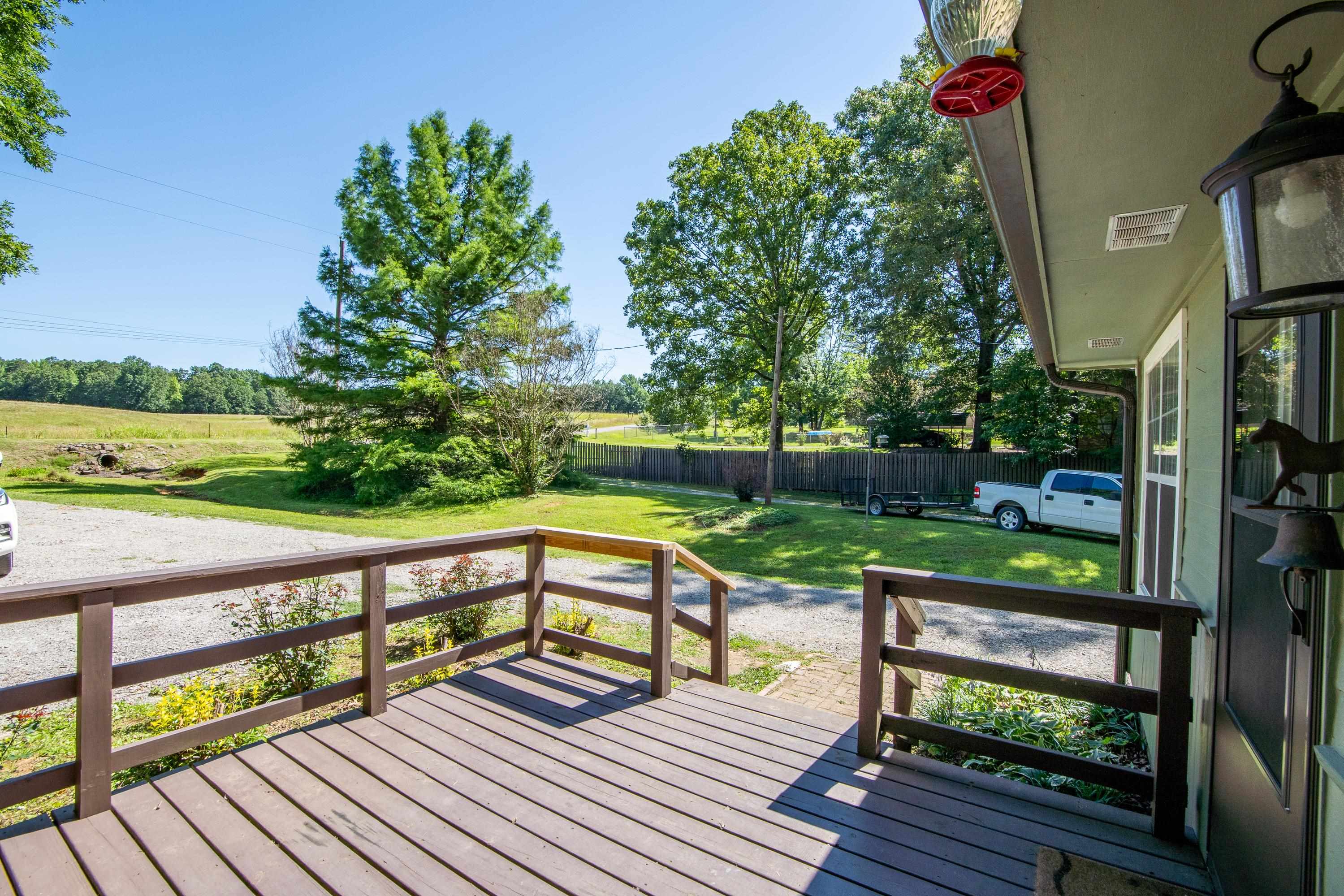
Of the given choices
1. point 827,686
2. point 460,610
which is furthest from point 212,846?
point 827,686

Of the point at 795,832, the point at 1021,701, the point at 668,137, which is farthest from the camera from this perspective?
the point at 668,137

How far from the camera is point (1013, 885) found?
6.31 ft

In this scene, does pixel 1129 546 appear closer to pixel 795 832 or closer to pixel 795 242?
pixel 795 832

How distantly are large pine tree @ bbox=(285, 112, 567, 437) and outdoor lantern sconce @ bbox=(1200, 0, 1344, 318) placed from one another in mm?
16870

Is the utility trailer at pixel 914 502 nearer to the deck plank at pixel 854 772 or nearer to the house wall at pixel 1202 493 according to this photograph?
→ the house wall at pixel 1202 493

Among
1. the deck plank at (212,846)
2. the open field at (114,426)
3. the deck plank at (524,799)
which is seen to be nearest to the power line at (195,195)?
the open field at (114,426)

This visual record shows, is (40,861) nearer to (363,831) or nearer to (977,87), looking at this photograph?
(363,831)

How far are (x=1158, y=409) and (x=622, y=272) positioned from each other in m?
20.7

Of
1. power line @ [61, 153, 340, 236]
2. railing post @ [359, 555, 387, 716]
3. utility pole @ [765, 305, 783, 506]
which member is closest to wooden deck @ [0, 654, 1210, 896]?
railing post @ [359, 555, 387, 716]

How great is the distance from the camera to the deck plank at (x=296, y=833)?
1.93m

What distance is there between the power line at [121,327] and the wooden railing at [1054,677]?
34.9 m

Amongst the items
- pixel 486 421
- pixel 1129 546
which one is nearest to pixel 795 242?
pixel 486 421

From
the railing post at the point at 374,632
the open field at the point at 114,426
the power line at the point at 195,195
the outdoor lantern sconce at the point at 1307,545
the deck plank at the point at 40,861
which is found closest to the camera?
the outdoor lantern sconce at the point at 1307,545

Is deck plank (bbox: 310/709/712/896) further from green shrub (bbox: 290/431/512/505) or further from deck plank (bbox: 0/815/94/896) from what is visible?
green shrub (bbox: 290/431/512/505)
